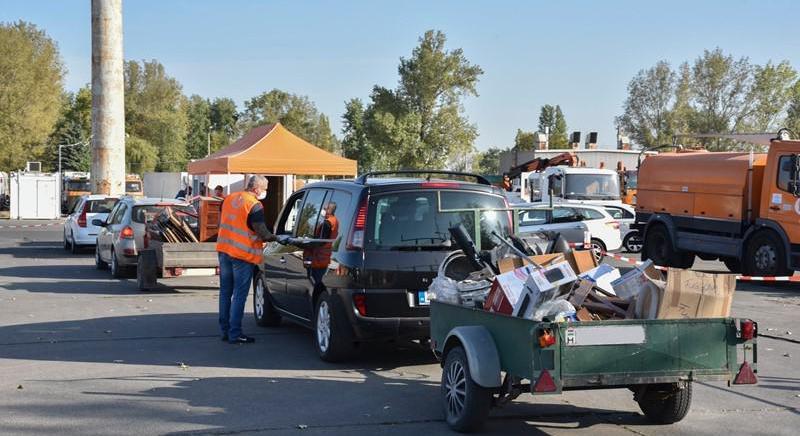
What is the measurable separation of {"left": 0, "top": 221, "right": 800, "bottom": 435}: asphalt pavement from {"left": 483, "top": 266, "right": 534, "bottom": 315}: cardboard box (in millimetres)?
937

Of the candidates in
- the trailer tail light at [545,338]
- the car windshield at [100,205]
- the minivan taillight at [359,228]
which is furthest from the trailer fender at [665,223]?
the trailer tail light at [545,338]

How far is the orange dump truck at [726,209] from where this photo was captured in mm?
17797

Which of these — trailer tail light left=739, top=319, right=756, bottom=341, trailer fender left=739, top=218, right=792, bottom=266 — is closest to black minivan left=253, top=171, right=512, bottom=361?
trailer tail light left=739, top=319, right=756, bottom=341

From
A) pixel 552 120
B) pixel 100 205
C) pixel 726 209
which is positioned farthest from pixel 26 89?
pixel 552 120

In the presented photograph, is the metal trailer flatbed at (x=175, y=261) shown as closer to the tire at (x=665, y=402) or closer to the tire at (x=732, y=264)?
the tire at (x=665, y=402)

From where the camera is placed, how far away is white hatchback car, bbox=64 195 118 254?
1016 inches

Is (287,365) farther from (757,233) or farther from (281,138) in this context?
(281,138)

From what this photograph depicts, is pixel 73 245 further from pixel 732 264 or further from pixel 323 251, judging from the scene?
pixel 323 251

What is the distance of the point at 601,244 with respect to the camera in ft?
78.8

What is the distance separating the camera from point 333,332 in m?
9.13

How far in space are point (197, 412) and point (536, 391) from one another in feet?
8.99

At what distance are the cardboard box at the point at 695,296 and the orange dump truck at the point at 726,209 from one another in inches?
476

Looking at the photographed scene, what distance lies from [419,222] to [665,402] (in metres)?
2.98

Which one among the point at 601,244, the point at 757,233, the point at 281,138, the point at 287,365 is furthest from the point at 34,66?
the point at 287,365
